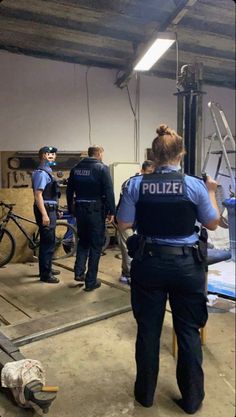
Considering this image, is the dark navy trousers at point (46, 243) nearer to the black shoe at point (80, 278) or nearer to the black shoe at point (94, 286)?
the black shoe at point (80, 278)

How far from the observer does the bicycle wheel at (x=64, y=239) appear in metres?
1.31

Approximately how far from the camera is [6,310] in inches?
51.5

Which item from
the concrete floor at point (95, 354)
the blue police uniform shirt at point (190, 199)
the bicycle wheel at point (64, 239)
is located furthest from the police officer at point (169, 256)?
the bicycle wheel at point (64, 239)

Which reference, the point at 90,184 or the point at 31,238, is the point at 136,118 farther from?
the point at 31,238

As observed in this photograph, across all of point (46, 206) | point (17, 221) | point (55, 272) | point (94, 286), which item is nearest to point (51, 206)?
point (46, 206)

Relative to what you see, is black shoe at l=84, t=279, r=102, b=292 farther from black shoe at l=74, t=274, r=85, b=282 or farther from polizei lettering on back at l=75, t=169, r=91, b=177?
polizei lettering on back at l=75, t=169, r=91, b=177

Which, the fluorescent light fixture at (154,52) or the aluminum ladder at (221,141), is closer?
the fluorescent light fixture at (154,52)

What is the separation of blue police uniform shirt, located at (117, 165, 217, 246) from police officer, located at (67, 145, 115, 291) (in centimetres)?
15

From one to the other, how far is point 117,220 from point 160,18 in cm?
76

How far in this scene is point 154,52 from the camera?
142 centimetres

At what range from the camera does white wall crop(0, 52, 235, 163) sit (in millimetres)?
1146

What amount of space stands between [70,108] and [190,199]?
1.64 feet

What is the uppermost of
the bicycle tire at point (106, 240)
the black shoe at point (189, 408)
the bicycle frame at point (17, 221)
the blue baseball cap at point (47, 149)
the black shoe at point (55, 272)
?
the blue baseball cap at point (47, 149)

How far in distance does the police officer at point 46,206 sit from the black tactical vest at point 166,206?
0.31 meters
